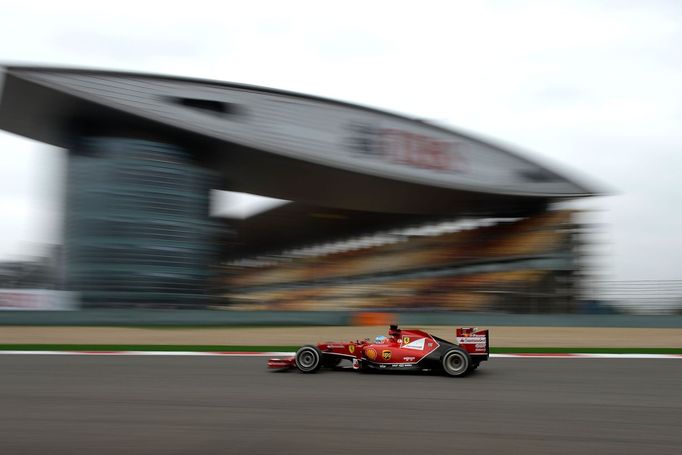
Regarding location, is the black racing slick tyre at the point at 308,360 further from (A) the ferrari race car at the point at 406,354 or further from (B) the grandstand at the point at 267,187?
(B) the grandstand at the point at 267,187

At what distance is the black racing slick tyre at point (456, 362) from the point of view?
8.30 m

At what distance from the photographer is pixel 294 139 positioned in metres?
23.2

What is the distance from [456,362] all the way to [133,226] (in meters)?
14.7

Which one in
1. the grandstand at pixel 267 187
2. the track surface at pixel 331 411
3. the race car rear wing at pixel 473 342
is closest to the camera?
the track surface at pixel 331 411

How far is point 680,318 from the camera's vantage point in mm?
19781

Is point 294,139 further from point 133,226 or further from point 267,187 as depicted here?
point 133,226

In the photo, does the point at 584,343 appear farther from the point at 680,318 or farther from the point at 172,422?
the point at 172,422

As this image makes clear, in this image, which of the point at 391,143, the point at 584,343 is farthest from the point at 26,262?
the point at 584,343

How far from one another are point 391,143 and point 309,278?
35.9 feet

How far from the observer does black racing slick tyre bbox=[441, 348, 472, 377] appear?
27.2 ft

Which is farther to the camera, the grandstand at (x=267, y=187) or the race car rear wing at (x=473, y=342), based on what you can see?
the grandstand at (x=267, y=187)

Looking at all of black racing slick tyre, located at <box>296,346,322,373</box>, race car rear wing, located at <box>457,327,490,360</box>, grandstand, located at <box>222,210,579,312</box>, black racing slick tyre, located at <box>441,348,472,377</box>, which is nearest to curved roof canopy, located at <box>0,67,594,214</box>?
grandstand, located at <box>222,210,579,312</box>

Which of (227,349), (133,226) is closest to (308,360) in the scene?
(227,349)

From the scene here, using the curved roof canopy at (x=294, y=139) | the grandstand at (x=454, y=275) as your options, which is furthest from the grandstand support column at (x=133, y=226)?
the grandstand at (x=454, y=275)
